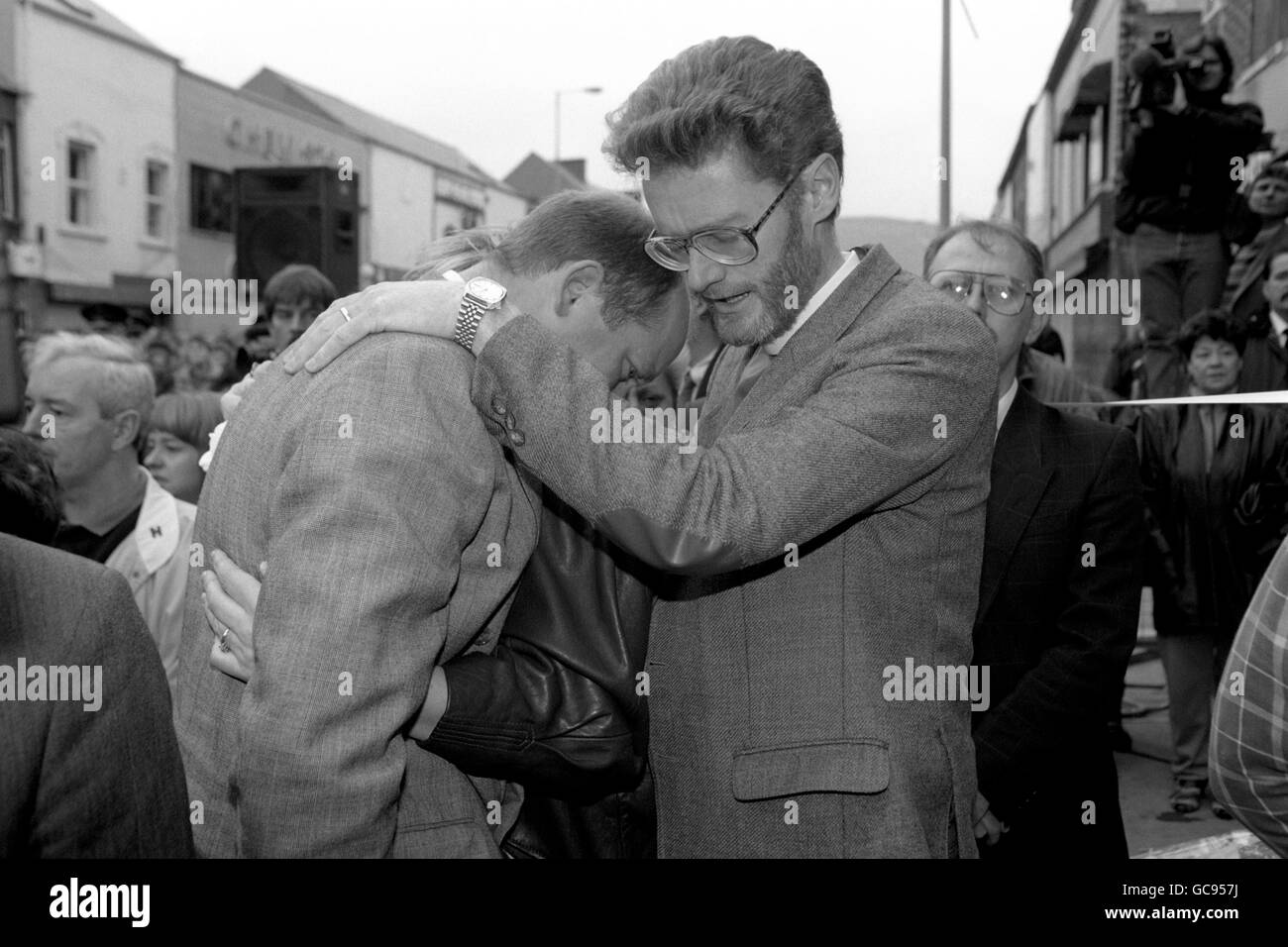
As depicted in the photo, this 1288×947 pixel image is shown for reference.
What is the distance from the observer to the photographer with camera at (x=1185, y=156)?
18.2 feet

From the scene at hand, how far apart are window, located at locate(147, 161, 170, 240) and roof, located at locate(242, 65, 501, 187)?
3689mm

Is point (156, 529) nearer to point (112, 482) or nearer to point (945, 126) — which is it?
point (112, 482)

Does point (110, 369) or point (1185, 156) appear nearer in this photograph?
point (110, 369)

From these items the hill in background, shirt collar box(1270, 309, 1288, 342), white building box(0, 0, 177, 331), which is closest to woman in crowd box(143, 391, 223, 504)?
the hill in background

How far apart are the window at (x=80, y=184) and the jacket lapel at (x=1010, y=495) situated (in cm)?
1823

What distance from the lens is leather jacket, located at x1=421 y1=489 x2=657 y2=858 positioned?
1.76m

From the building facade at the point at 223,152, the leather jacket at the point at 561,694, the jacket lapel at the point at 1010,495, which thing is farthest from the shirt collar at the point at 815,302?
the building facade at the point at 223,152

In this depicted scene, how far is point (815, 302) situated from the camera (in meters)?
2.00

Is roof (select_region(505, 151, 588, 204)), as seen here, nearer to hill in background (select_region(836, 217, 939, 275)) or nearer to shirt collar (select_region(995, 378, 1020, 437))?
hill in background (select_region(836, 217, 939, 275))

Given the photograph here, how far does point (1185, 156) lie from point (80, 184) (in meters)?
17.0

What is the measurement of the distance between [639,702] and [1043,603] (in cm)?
116

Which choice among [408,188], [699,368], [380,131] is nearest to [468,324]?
[699,368]
